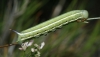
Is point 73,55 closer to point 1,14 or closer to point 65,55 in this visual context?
point 65,55

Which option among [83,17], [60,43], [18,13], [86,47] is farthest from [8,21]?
[83,17]

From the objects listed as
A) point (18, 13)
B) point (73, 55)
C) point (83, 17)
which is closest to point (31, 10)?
point (18, 13)

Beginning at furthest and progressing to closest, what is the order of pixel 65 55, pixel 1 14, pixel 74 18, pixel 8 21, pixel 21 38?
1. pixel 1 14
2. pixel 8 21
3. pixel 65 55
4. pixel 74 18
5. pixel 21 38

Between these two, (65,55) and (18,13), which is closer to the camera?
(65,55)

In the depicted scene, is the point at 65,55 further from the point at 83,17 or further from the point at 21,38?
the point at 21,38

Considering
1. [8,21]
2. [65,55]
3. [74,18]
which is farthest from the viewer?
[8,21]

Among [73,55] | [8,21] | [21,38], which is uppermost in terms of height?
[8,21]

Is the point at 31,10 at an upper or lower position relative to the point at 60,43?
upper
